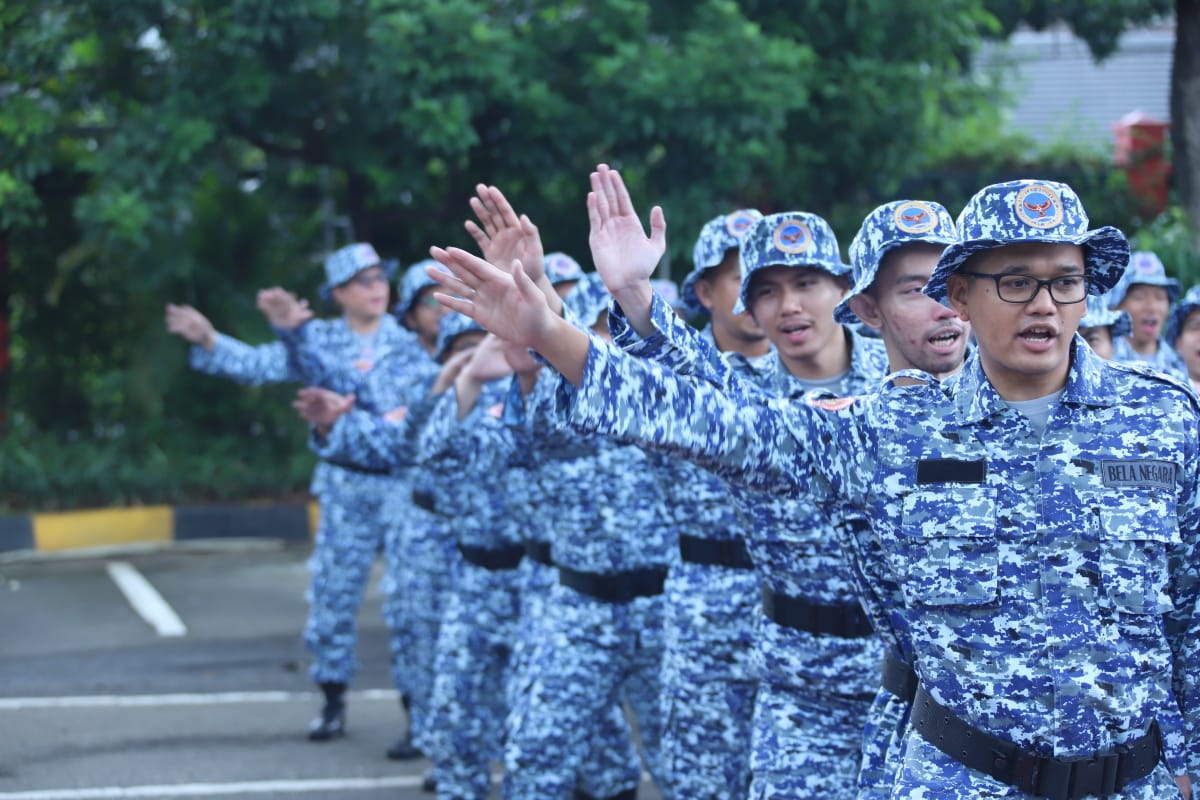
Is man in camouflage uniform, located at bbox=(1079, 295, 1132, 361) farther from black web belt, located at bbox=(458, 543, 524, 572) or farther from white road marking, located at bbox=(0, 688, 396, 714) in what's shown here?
white road marking, located at bbox=(0, 688, 396, 714)

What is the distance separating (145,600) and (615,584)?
7.28 metres

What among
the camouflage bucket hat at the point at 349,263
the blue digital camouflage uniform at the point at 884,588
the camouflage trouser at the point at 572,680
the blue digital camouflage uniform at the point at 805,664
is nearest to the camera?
the blue digital camouflage uniform at the point at 884,588

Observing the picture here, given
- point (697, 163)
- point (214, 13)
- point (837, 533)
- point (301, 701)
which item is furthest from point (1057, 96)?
point (837, 533)

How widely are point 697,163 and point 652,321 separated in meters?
9.77

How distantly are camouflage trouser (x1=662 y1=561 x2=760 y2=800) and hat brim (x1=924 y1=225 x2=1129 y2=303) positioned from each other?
1834mm

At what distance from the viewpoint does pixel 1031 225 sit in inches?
130

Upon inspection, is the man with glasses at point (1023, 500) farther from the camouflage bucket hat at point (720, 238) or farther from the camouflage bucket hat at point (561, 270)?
the camouflage bucket hat at point (561, 270)

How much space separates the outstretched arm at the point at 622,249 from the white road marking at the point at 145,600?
8264mm

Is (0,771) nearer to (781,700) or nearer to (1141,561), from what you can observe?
(781,700)

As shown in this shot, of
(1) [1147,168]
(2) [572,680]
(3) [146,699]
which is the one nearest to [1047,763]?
(2) [572,680]

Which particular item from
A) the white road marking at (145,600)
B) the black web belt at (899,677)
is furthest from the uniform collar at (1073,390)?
the white road marking at (145,600)

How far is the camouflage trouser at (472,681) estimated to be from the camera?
6.44m

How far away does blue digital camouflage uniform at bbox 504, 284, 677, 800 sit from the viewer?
557 centimetres

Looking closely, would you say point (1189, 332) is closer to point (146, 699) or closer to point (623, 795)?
point (623, 795)
